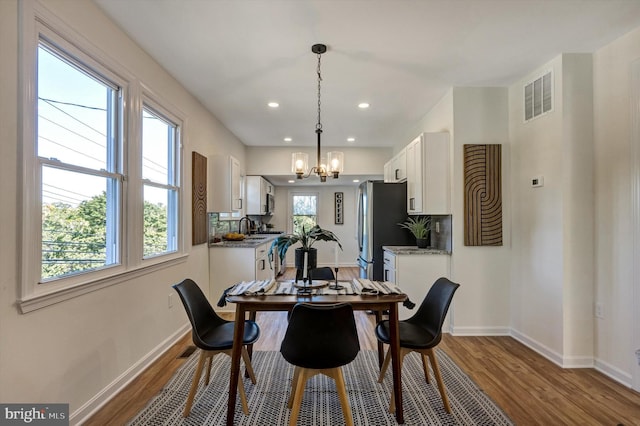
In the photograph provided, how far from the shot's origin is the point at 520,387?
7.67 feet

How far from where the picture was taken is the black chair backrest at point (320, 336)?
1646 millimetres

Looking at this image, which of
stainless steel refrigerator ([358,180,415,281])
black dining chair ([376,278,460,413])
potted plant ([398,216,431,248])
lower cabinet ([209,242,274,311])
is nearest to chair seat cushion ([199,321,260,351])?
black dining chair ([376,278,460,413])

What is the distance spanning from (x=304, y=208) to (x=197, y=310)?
240 inches

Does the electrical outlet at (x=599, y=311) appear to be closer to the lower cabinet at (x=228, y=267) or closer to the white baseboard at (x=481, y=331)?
the white baseboard at (x=481, y=331)

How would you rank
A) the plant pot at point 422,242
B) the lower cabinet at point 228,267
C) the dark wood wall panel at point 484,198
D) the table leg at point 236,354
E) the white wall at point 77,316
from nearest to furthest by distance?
the white wall at point 77,316, the table leg at point 236,354, the dark wood wall panel at point 484,198, the plant pot at point 422,242, the lower cabinet at point 228,267

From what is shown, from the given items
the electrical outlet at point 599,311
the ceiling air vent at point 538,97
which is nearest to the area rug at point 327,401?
the electrical outlet at point 599,311

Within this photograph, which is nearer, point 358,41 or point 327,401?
point 327,401

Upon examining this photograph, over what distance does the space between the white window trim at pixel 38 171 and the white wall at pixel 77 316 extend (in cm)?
4

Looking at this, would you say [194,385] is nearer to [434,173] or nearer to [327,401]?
[327,401]

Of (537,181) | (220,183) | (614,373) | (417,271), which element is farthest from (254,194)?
(614,373)

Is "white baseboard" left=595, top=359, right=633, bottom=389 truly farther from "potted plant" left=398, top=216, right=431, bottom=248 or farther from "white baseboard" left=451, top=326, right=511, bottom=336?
"potted plant" left=398, top=216, right=431, bottom=248

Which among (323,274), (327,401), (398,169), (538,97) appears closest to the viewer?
(327,401)

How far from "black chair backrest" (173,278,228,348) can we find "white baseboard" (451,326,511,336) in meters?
2.54

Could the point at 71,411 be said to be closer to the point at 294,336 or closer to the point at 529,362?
the point at 294,336
